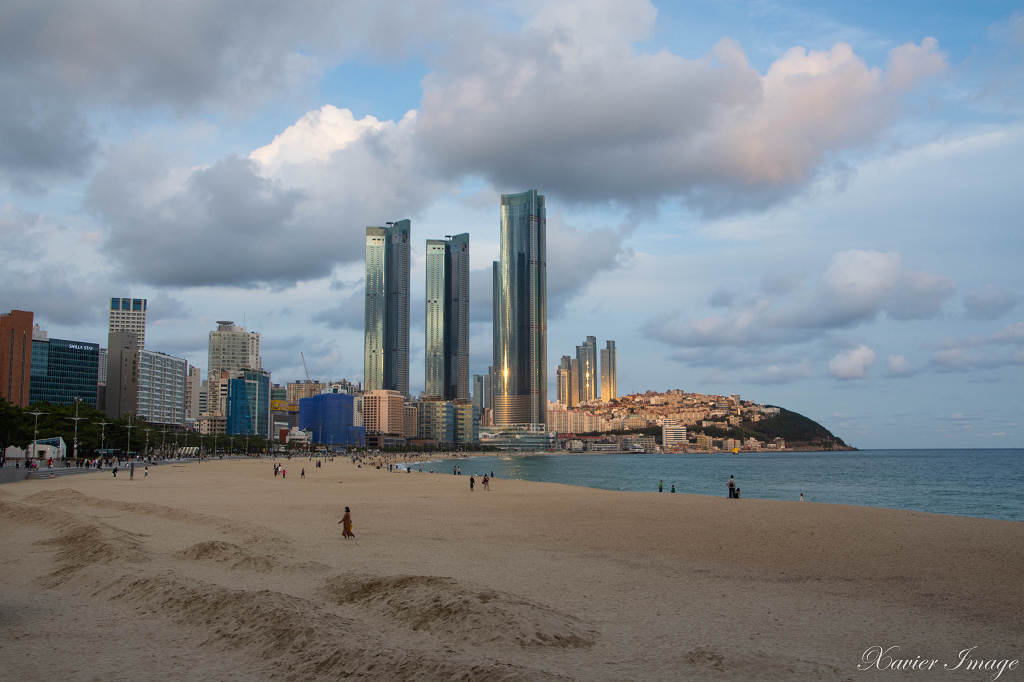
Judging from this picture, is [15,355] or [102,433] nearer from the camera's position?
[102,433]

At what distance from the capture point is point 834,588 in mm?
17984

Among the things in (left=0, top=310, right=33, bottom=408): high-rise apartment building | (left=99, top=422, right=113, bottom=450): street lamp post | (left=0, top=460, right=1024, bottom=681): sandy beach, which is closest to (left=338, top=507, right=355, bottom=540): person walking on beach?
(left=0, top=460, right=1024, bottom=681): sandy beach

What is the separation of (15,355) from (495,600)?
641 feet

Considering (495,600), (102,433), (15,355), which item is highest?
(15,355)

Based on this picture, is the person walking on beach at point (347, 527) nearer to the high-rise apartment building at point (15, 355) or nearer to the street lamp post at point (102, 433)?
the street lamp post at point (102, 433)

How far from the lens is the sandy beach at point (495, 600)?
11422 millimetres

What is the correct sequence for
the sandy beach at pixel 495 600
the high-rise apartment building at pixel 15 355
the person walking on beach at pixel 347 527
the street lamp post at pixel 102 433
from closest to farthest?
the sandy beach at pixel 495 600, the person walking on beach at pixel 347 527, the street lamp post at pixel 102 433, the high-rise apartment building at pixel 15 355

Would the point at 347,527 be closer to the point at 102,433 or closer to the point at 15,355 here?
the point at 102,433

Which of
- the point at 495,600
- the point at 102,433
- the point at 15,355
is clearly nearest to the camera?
the point at 495,600

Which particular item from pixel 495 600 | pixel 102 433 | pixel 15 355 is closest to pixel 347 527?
pixel 495 600

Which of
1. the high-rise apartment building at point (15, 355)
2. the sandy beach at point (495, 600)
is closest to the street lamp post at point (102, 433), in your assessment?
the high-rise apartment building at point (15, 355)

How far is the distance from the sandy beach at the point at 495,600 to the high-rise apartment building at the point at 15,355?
16717 centimetres

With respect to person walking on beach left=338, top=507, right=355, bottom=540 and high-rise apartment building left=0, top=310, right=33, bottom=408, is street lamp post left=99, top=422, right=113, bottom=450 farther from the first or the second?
person walking on beach left=338, top=507, right=355, bottom=540

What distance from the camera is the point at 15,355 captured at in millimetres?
168875
